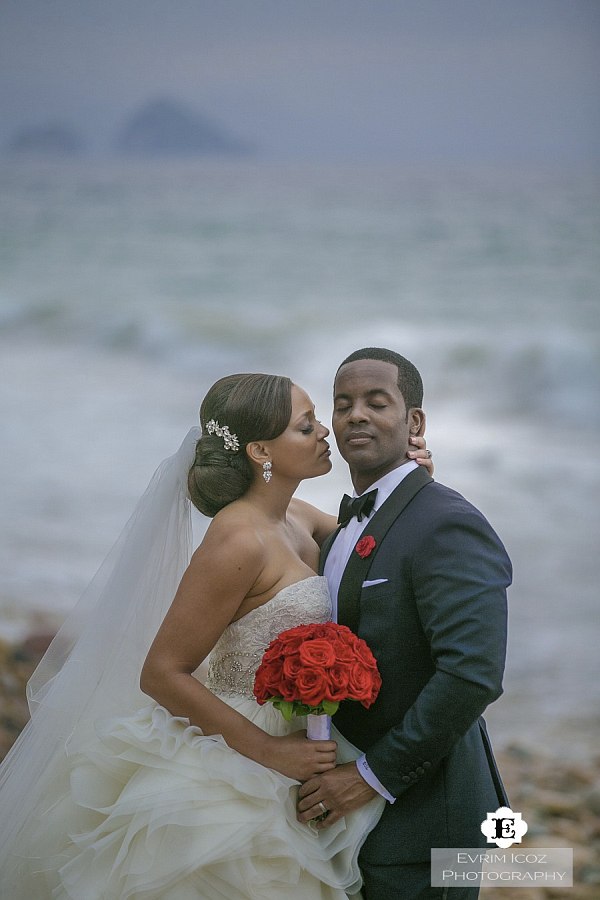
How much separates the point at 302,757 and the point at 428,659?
39 centimetres

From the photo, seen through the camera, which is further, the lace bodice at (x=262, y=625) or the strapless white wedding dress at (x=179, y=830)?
the lace bodice at (x=262, y=625)

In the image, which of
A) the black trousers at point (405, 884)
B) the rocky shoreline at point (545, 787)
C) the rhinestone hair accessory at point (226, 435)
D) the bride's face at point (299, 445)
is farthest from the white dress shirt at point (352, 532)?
the rocky shoreline at point (545, 787)

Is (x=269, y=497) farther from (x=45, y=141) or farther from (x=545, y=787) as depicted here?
(x=45, y=141)

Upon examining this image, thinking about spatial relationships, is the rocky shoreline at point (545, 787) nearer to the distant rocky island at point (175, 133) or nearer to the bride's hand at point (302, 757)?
the bride's hand at point (302, 757)

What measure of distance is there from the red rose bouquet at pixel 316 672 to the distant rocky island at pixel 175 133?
231 inches

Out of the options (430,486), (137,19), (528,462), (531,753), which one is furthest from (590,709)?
(137,19)

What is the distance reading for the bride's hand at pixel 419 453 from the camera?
2.60m

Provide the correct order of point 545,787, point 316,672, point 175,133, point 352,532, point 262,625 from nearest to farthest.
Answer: point 316,672, point 262,625, point 352,532, point 545,787, point 175,133

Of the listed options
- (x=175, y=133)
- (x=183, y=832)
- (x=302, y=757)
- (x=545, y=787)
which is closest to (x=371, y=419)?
(x=302, y=757)

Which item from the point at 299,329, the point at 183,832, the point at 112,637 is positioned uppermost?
the point at 299,329

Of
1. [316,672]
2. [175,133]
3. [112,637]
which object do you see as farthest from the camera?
[175,133]

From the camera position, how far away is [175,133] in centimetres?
729

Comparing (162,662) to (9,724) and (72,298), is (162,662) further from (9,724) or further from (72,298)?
(72,298)

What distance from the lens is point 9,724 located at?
6.04 m
